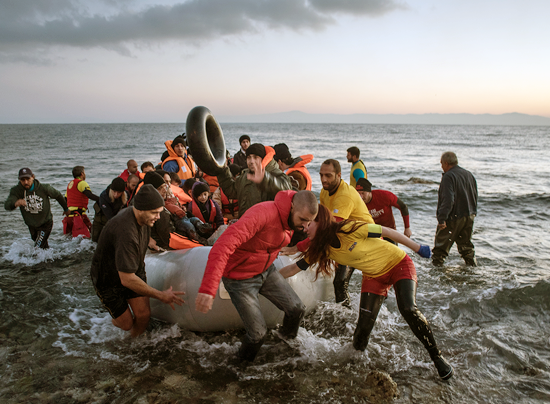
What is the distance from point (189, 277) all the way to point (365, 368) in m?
2.16

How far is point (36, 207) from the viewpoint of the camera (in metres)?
7.37

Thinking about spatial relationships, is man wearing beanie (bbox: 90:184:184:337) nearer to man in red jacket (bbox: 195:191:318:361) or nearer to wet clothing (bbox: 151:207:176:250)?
wet clothing (bbox: 151:207:176:250)

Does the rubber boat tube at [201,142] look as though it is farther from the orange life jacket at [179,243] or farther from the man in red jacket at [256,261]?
the man in red jacket at [256,261]

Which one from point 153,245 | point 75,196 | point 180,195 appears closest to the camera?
point 153,245

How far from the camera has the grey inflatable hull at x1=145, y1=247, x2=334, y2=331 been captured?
14.0ft

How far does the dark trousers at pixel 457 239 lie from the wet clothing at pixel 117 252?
5.41m

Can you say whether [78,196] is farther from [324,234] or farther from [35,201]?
[324,234]

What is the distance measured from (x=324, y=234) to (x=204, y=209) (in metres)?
2.53

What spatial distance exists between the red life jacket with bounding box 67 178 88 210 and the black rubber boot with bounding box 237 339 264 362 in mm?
6414

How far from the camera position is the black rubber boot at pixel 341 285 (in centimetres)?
520

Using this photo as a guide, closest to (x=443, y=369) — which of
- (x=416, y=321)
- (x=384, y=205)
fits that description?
(x=416, y=321)

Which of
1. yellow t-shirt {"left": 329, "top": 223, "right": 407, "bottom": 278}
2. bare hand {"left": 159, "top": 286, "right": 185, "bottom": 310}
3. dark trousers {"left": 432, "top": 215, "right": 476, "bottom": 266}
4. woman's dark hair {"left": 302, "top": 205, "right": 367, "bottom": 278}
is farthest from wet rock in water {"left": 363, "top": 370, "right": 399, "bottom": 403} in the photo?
dark trousers {"left": 432, "top": 215, "right": 476, "bottom": 266}

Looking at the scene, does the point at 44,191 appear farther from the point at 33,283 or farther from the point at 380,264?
the point at 380,264

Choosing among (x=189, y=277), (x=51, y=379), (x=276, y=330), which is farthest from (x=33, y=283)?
(x=276, y=330)
